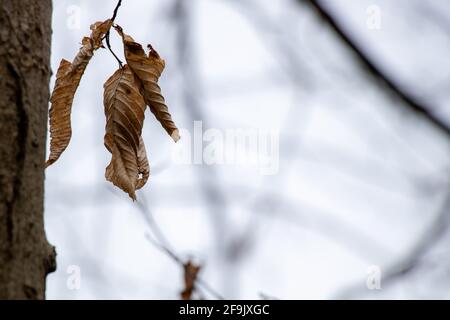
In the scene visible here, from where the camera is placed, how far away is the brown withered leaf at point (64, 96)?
1.66 meters

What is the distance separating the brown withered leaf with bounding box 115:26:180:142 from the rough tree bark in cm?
40

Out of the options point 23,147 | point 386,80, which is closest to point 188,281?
point 386,80

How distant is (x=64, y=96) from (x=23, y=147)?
18.9 inches

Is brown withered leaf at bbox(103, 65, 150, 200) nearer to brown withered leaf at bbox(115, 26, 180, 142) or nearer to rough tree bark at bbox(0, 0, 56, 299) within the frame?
brown withered leaf at bbox(115, 26, 180, 142)

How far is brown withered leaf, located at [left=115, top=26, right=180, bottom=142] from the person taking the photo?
1714mm

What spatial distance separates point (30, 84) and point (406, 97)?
4.00 ft

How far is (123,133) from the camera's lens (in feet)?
5.38

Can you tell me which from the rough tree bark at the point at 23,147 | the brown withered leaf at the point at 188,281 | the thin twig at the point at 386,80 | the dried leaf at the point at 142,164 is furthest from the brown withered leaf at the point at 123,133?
the brown withered leaf at the point at 188,281

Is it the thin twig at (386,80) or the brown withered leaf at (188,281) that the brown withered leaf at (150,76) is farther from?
the brown withered leaf at (188,281)

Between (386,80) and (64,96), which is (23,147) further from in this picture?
(386,80)

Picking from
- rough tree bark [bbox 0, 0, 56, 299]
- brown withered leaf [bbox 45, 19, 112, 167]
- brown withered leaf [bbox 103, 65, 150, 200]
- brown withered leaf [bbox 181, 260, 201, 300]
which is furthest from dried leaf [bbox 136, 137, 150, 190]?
brown withered leaf [bbox 181, 260, 201, 300]
